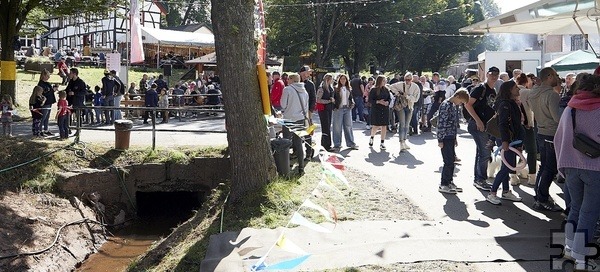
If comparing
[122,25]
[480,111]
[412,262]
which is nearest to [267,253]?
[412,262]

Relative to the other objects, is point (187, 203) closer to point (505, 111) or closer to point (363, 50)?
point (505, 111)

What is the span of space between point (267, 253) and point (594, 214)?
3.03 m

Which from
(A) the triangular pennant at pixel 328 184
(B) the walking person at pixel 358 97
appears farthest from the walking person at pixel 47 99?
(B) the walking person at pixel 358 97

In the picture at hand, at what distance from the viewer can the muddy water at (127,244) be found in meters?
9.78

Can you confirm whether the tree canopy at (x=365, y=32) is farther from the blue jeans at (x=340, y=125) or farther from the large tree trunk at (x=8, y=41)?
the blue jeans at (x=340, y=125)

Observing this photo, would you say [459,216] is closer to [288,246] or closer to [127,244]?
[288,246]

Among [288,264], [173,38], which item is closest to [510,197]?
[288,264]

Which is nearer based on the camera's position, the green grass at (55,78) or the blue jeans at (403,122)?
the blue jeans at (403,122)

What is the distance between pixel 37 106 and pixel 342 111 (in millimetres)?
7041

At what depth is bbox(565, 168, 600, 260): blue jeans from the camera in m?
5.74

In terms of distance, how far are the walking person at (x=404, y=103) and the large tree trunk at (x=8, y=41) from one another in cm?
1194

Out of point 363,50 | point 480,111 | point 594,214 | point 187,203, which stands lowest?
point 187,203

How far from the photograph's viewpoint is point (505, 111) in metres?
8.38

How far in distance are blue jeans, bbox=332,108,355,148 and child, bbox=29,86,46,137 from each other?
6778 mm
